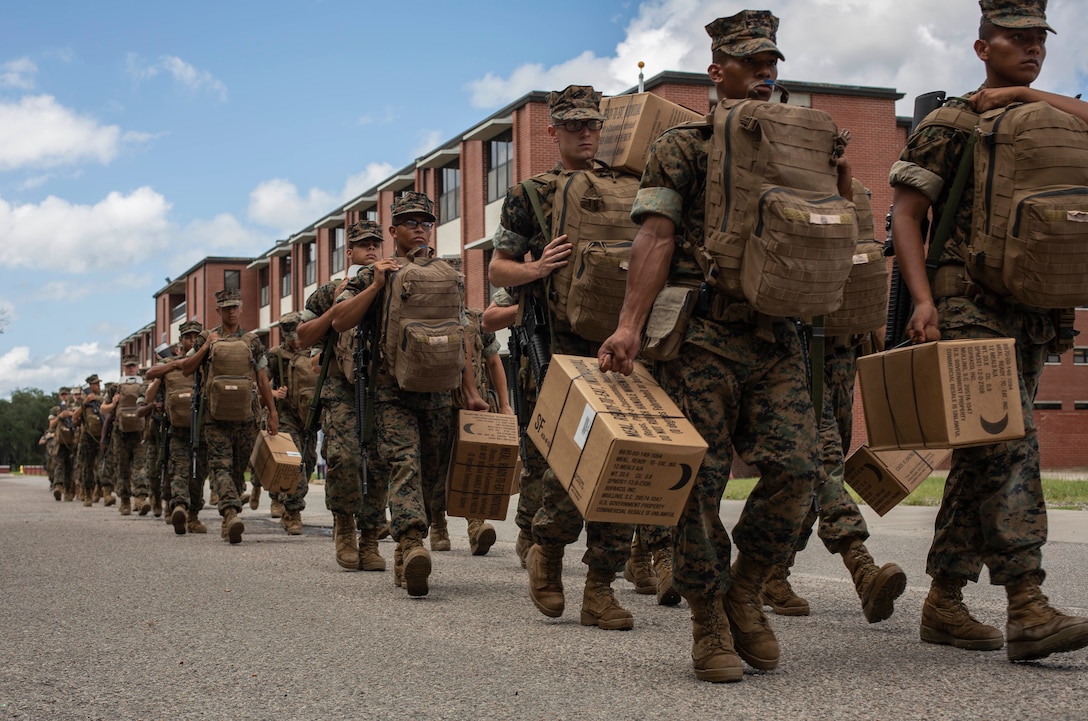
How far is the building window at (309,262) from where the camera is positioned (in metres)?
65.9

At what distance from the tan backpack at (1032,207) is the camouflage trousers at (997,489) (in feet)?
0.55

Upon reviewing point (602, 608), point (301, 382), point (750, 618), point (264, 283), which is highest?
point (264, 283)

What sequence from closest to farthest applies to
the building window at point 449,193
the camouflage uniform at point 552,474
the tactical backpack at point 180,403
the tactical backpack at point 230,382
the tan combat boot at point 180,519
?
the camouflage uniform at point 552,474 → the tactical backpack at point 230,382 → the tan combat boot at point 180,519 → the tactical backpack at point 180,403 → the building window at point 449,193

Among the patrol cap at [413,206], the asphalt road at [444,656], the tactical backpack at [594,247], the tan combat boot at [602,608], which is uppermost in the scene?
the patrol cap at [413,206]

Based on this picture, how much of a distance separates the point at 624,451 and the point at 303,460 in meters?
10.9

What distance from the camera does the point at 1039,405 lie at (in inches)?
1941

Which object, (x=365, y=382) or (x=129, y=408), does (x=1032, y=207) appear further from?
(x=129, y=408)

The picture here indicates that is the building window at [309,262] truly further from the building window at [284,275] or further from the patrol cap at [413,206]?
the patrol cap at [413,206]

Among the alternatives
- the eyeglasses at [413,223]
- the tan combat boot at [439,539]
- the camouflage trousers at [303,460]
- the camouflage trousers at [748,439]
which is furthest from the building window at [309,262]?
the camouflage trousers at [748,439]

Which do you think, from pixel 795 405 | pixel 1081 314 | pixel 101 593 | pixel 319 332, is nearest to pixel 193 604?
pixel 101 593

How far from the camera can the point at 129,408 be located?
1933 centimetres

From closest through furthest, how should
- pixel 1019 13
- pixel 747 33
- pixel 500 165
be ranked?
pixel 747 33 < pixel 1019 13 < pixel 500 165

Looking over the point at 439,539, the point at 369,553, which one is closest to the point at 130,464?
the point at 439,539

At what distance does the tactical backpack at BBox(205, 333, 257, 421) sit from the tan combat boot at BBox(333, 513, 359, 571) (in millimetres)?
3158
